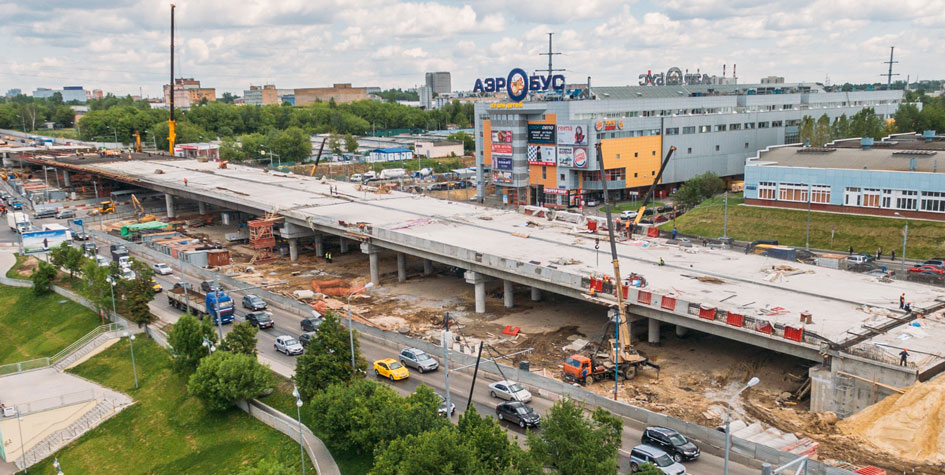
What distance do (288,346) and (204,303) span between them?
578 inches

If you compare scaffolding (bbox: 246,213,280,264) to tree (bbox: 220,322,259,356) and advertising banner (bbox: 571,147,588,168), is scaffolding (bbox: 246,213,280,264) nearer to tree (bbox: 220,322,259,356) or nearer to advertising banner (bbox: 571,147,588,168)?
tree (bbox: 220,322,259,356)

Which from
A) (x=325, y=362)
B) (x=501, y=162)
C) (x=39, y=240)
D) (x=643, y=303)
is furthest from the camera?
(x=501, y=162)

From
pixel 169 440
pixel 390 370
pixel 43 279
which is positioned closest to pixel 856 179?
pixel 390 370

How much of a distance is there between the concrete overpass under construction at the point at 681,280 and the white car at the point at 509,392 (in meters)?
11.9

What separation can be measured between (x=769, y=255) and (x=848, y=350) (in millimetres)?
29801

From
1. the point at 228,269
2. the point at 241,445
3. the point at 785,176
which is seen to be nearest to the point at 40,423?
the point at 241,445

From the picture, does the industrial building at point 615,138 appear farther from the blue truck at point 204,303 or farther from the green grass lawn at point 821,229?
the blue truck at point 204,303

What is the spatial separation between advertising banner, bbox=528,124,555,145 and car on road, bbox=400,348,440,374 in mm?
66820

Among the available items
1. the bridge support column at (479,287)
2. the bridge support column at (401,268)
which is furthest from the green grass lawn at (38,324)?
the bridge support column at (479,287)

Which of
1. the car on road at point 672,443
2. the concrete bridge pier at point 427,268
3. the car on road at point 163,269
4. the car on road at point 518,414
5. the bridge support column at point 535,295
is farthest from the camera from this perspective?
the concrete bridge pier at point 427,268

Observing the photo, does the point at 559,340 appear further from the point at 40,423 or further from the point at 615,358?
the point at 40,423

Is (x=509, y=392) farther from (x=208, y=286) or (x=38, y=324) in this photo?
(x=38, y=324)

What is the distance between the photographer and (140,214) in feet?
406

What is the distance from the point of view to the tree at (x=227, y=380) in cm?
4503
